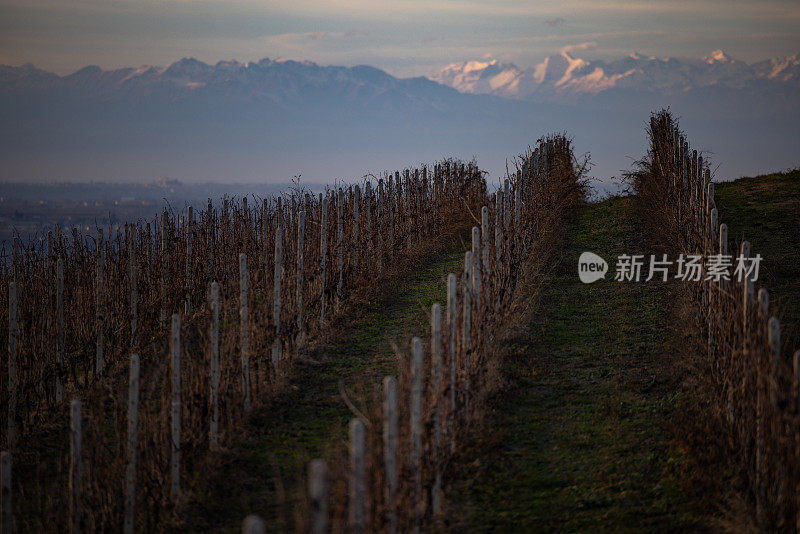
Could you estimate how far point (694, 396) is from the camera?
17.8ft

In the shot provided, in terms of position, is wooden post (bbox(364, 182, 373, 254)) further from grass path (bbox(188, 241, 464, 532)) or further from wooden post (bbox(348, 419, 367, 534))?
wooden post (bbox(348, 419, 367, 534))

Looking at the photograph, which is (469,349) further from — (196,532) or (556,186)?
(556,186)

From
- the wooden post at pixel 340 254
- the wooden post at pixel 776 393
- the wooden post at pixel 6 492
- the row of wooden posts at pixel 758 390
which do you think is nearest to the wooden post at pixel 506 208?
the wooden post at pixel 340 254

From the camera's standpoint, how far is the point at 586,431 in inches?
204

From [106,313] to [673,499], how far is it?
5.89m

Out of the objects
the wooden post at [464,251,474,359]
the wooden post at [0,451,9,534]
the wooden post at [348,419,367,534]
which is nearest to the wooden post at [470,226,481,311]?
the wooden post at [464,251,474,359]

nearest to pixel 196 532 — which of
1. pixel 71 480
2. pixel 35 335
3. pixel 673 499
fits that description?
pixel 71 480

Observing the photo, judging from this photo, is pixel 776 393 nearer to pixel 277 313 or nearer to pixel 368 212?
pixel 277 313

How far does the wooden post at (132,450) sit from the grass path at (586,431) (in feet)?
6.16

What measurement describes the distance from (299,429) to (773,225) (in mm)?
8667

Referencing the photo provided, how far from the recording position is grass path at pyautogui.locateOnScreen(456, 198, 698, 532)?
4125mm

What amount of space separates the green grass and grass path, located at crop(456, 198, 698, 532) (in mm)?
1209

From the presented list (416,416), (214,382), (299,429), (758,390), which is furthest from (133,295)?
(758,390)

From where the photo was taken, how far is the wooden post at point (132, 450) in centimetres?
407
